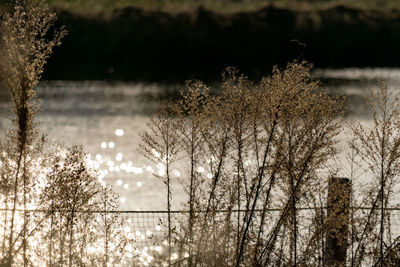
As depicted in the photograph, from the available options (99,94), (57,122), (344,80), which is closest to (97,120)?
(57,122)

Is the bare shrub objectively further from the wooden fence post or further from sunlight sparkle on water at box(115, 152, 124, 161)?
sunlight sparkle on water at box(115, 152, 124, 161)

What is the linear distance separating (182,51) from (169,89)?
118 ft

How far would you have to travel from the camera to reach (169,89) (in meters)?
58.2

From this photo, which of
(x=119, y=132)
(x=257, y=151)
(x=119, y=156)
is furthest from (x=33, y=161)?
(x=119, y=132)

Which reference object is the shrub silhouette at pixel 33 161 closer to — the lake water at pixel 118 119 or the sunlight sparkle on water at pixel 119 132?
the lake water at pixel 118 119

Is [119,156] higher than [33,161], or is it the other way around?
→ [119,156]

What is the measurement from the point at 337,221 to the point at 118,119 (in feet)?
112

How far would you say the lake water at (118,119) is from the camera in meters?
34.0

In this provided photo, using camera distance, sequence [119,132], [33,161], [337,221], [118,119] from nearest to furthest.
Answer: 1. [337,221]
2. [33,161]
3. [119,132]
4. [118,119]

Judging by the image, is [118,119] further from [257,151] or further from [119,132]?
[257,151]

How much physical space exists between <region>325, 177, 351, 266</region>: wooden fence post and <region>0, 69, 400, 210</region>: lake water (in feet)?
41.3

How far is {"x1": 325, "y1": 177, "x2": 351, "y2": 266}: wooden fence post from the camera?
14.8 m

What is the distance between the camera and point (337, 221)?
599 inches

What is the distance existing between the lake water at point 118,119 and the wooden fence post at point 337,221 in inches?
495
